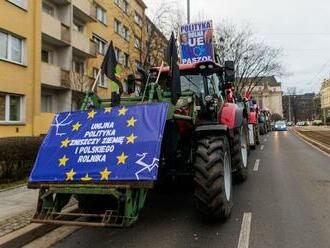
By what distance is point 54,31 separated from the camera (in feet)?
87.8

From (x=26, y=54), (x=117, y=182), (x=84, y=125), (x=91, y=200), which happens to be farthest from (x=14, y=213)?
(x=26, y=54)

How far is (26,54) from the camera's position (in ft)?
76.8

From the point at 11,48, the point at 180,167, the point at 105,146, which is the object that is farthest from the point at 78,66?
the point at 105,146

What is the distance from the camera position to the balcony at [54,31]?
25.8 meters

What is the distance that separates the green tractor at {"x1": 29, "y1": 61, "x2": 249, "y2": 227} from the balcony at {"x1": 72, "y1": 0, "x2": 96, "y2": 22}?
22732 mm

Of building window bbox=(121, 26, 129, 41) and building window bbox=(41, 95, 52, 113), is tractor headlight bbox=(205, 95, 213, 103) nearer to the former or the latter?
building window bbox=(41, 95, 52, 113)

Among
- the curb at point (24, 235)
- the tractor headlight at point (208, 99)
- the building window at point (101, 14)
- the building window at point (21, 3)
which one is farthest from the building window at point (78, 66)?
the curb at point (24, 235)

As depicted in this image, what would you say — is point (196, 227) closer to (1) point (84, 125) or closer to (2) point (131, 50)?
(1) point (84, 125)

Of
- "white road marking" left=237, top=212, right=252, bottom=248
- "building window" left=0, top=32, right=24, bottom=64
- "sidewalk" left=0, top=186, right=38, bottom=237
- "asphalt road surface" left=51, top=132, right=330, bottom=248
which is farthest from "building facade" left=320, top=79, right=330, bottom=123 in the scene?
"white road marking" left=237, top=212, right=252, bottom=248

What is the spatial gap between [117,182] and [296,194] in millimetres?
4948

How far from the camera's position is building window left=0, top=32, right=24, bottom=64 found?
853 inches

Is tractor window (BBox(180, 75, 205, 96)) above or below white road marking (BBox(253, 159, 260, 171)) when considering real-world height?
above

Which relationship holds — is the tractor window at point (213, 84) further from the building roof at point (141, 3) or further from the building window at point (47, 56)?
the building roof at point (141, 3)

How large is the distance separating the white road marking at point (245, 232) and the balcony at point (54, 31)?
20772 millimetres
